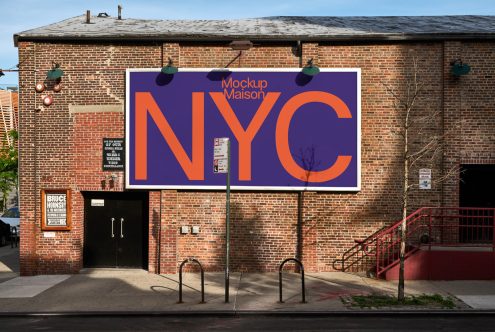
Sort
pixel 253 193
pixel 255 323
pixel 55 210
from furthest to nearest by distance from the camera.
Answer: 1. pixel 55 210
2. pixel 253 193
3. pixel 255 323

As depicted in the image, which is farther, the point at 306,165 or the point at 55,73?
the point at 55,73

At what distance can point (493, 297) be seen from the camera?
1192cm

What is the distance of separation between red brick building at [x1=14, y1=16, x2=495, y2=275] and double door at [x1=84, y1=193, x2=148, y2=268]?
1.27 feet

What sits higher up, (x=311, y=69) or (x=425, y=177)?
(x=311, y=69)

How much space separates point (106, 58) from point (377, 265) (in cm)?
910

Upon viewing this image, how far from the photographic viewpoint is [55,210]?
1544 cm

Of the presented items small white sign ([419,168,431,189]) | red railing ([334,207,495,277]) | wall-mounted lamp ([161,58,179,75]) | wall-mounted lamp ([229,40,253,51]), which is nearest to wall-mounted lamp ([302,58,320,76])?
wall-mounted lamp ([229,40,253,51])

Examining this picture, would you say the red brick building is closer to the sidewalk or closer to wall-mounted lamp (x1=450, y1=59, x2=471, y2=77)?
wall-mounted lamp (x1=450, y1=59, x2=471, y2=77)

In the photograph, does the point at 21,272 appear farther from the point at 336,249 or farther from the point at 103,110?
the point at 336,249

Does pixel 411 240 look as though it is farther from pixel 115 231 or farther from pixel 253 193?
pixel 115 231

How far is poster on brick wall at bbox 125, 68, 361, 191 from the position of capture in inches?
594

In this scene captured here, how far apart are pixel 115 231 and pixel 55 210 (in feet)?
5.68

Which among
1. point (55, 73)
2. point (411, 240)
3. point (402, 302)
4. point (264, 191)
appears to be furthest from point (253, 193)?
point (55, 73)

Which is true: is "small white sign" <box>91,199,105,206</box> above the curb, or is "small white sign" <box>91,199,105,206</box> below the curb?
above
